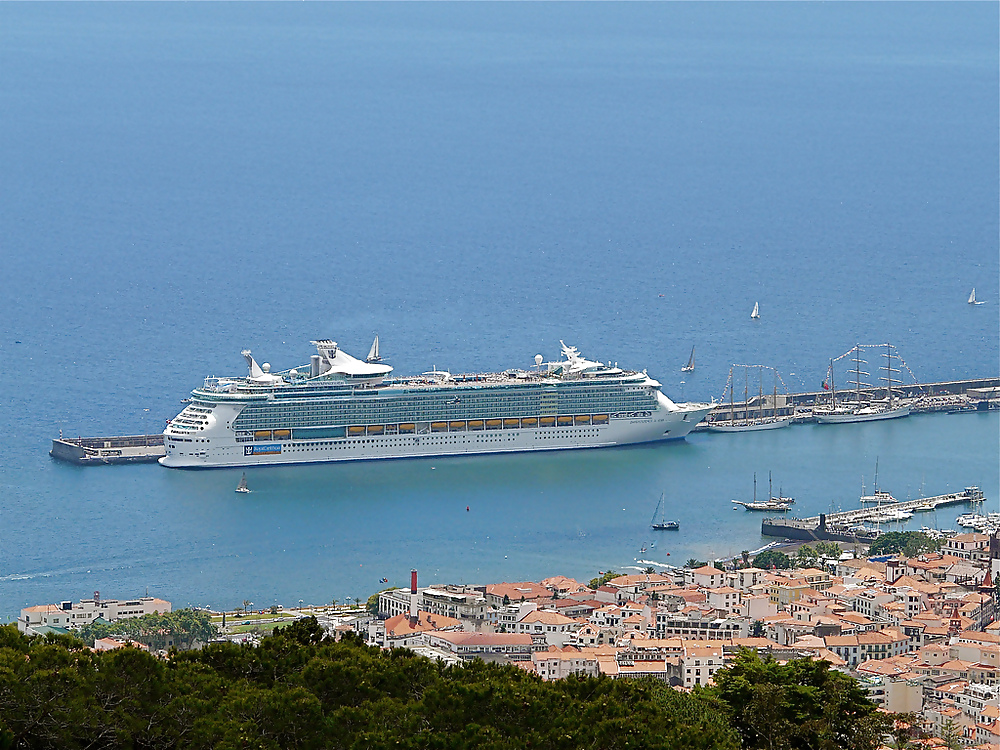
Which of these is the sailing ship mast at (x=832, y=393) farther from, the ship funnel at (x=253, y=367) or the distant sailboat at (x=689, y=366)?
the ship funnel at (x=253, y=367)

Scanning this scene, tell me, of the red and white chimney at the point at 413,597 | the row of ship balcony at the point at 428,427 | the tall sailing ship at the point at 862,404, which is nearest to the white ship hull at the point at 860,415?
the tall sailing ship at the point at 862,404

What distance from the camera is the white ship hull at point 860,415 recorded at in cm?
4566

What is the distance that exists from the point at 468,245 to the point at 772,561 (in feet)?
108

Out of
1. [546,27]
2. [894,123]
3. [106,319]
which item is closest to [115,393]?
[106,319]

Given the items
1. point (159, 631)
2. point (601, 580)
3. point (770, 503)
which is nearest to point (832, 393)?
point (770, 503)

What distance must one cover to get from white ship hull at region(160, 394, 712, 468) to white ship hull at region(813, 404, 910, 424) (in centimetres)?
239

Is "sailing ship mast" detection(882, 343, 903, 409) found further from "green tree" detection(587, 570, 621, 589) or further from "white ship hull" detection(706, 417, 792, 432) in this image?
"green tree" detection(587, 570, 621, 589)

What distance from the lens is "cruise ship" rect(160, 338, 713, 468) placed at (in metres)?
43.1

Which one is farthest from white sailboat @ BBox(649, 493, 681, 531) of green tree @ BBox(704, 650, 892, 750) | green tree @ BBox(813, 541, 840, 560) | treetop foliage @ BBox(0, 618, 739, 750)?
treetop foliage @ BBox(0, 618, 739, 750)

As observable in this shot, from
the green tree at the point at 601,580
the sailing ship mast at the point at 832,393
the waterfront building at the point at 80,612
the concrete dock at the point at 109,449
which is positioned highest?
the sailing ship mast at the point at 832,393

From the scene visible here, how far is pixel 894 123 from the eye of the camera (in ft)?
302

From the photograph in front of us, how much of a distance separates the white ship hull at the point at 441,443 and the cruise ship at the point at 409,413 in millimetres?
17

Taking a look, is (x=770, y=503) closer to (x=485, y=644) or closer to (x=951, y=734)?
(x=485, y=644)

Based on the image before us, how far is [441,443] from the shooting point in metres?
43.8
